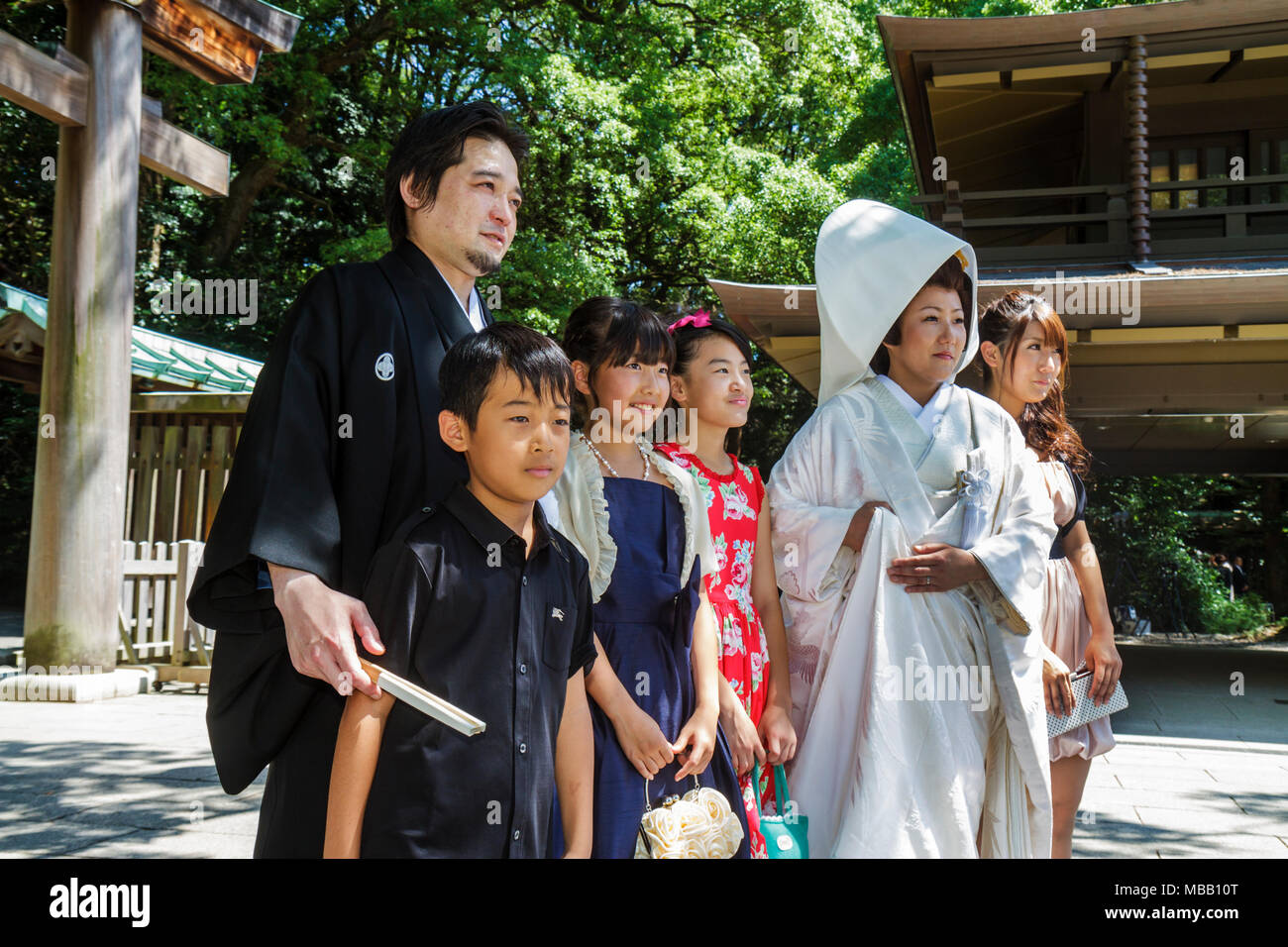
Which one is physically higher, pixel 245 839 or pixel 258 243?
pixel 258 243

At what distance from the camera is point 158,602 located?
806cm

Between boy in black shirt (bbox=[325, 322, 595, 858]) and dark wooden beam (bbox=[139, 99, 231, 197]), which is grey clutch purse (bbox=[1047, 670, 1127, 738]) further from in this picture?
dark wooden beam (bbox=[139, 99, 231, 197])

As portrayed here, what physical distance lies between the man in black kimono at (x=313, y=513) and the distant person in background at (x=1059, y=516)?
6.49 ft

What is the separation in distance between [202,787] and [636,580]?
139 inches

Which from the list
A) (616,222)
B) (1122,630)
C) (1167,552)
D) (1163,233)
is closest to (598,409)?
(1163,233)

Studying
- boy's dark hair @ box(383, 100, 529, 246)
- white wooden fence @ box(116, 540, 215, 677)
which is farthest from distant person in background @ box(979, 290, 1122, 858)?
white wooden fence @ box(116, 540, 215, 677)

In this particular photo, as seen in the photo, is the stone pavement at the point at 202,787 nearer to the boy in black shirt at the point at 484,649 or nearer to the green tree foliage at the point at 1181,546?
the boy in black shirt at the point at 484,649

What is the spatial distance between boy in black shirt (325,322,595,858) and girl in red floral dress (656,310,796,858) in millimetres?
805

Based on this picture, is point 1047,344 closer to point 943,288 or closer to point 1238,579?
point 943,288

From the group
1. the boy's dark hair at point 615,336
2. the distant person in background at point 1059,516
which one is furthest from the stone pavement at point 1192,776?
the boy's dark hair at point 615,336

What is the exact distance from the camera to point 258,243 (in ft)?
58.3

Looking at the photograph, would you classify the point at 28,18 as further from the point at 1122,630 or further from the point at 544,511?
the point at 1122,630

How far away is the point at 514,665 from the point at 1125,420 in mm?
11079

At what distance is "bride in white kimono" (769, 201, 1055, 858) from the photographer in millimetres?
2535
